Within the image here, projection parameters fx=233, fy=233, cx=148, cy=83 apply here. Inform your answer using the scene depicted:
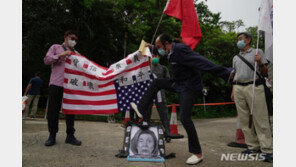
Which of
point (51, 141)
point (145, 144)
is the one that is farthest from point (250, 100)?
point (51, 141)

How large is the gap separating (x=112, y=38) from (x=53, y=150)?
12.2 meters

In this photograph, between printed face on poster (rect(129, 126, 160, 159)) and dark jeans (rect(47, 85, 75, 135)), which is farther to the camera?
dark jeans (rect(47, 85, 75, 135))

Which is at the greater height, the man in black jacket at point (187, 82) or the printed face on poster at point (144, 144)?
the man in black jacket at point (187, 82)

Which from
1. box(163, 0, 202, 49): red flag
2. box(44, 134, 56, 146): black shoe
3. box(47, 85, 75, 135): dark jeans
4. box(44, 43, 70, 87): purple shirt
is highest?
box(163, 0, 202, 49): red flag

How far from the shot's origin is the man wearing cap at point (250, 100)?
13.5 feet

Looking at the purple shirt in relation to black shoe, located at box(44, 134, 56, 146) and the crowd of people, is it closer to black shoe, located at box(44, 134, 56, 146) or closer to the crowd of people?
the crowd of people

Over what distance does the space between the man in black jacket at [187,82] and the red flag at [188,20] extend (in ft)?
3.93

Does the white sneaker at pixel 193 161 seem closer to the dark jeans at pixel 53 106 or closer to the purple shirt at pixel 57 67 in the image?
the dark jeans at pixel 53 106

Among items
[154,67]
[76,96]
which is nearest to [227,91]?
[154,67]

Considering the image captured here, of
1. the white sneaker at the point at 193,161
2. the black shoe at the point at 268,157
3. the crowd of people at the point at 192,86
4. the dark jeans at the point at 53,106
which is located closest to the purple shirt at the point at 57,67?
the crowd of people at the point at 192,86

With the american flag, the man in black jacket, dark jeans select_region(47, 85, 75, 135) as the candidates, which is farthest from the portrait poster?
dark jeans select_region(47, 85, 75, 135)

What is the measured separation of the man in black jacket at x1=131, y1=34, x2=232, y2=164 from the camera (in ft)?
11.8

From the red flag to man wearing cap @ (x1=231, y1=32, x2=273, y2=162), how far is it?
907 mm

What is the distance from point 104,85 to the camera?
4.82 metres
